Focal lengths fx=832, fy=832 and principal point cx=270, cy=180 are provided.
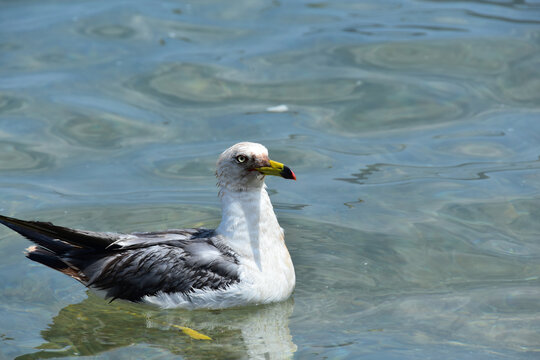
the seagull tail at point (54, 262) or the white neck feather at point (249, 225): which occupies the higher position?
the white neck feather at point (249, 225)

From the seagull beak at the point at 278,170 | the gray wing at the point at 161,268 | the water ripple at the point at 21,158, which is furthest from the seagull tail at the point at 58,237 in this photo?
Result: the water ripple at the point at 21,158

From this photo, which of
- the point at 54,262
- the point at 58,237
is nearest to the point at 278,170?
the point at 58,237

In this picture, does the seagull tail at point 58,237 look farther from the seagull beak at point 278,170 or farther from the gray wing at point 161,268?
the seagull beak at point 278,170

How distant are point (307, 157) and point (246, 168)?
338 centimetres

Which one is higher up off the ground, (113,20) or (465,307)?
(113,20)

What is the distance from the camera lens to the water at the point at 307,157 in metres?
7.52

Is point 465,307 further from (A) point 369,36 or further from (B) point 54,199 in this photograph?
(A) point 369,36

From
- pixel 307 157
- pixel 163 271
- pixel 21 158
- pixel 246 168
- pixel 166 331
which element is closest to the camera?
pixel 166 331

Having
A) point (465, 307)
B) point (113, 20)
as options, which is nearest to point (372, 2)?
point (113, 20)

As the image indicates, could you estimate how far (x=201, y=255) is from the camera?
7.83 m

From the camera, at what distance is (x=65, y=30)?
15.0m

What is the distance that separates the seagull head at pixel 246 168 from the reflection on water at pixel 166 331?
1201 mm

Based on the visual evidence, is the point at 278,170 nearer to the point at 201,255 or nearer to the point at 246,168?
the point at 246,168

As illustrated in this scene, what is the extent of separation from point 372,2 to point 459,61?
2944 millimetres
